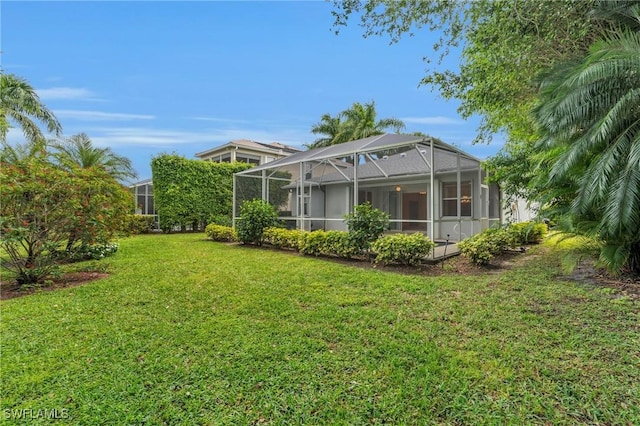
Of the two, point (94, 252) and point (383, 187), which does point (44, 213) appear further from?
point (383, 187)

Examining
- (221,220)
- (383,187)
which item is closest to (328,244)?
(383,187)

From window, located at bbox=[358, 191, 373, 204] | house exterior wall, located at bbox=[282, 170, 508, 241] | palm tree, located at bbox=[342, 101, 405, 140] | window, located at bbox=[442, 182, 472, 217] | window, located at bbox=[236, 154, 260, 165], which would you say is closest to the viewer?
house exterior wall, located at bbox=[282, 170, 508, 241]

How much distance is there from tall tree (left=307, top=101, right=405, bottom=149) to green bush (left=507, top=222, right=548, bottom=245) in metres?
16.9

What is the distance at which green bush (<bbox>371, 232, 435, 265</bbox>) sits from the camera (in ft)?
23.9

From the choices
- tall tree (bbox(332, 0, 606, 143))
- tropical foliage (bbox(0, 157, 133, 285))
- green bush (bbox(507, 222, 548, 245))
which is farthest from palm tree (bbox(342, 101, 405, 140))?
tropical foliage (bbox(0, 157, 133, 285))

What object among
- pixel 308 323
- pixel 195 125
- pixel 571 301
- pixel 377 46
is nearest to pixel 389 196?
pixel 377 46

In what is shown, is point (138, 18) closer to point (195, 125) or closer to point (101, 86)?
point (101, 86)

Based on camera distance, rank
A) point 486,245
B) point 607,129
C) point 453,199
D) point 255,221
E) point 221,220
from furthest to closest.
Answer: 1. point 221,220
2. point 453,199
3. point 255,221
4. point 486,245
5. point 607,129

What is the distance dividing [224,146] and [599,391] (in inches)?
1024

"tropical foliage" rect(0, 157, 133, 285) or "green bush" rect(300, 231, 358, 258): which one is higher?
"tropical foliage" rect(0, 157, 133, 285)

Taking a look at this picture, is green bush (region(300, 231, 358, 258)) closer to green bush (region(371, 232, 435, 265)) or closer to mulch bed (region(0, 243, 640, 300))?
mulch bed (region(0, 243, 640, 300))

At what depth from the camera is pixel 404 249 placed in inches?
287

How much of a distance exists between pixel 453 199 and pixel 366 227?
21.1 ft

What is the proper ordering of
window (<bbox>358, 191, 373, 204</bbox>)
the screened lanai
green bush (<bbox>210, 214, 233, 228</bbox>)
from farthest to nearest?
1. green bush (<bbox>210, 214, 233, 228</bbox>)
2. window (<bbox>358, 191, 373, 204</bbox>)
3. the screened lanai
